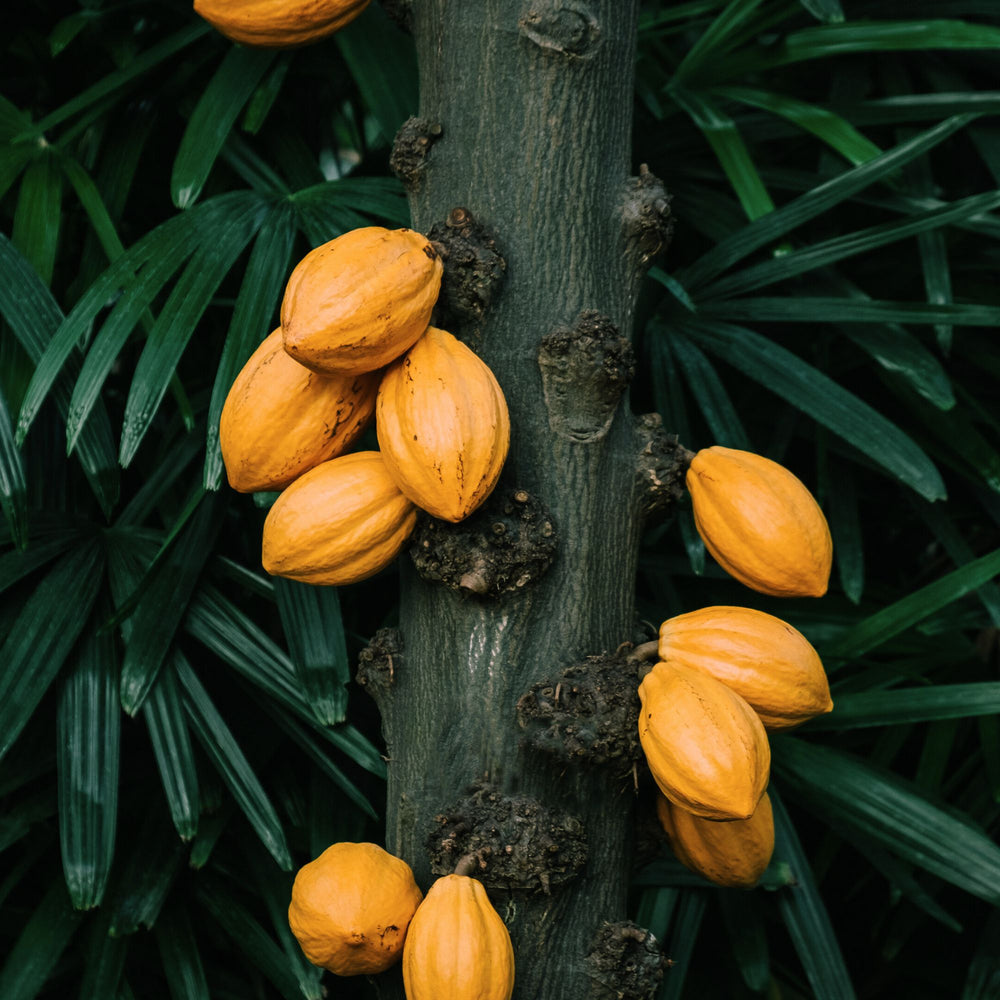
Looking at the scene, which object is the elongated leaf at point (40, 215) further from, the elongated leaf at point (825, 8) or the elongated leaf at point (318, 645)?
the elongated leaf at point (825, 8)

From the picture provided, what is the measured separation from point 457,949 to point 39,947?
77cm

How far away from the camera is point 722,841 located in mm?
835

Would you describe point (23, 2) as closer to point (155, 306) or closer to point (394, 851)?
point (155, 306)

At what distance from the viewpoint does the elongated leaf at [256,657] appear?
114cm

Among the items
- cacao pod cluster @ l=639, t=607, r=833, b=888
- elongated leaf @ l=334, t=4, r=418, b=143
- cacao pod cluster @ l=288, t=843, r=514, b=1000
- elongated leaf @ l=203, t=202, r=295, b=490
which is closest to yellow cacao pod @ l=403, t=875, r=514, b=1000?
cacao pod cluster @ l=288, t=843, r=514, b=1000

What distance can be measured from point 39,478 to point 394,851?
76 cm

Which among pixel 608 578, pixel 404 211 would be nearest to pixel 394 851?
pixel 608 578

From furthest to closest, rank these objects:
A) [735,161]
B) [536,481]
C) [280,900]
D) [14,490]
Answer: [735,161] < [280,900] < [14,490] < [536,481]

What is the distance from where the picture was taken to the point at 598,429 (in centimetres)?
79

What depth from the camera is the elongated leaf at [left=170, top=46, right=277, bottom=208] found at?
1.20m

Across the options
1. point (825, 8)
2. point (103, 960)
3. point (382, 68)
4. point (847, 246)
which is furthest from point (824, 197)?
point (103, 960)

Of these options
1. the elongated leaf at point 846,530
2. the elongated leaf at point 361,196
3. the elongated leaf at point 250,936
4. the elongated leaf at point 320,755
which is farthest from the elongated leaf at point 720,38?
the elongated leaf at point 250,936

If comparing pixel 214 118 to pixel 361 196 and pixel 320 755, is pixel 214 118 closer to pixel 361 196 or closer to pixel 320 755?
pixel 361 196

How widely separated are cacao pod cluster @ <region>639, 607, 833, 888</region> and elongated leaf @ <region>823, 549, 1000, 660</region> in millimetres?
483
